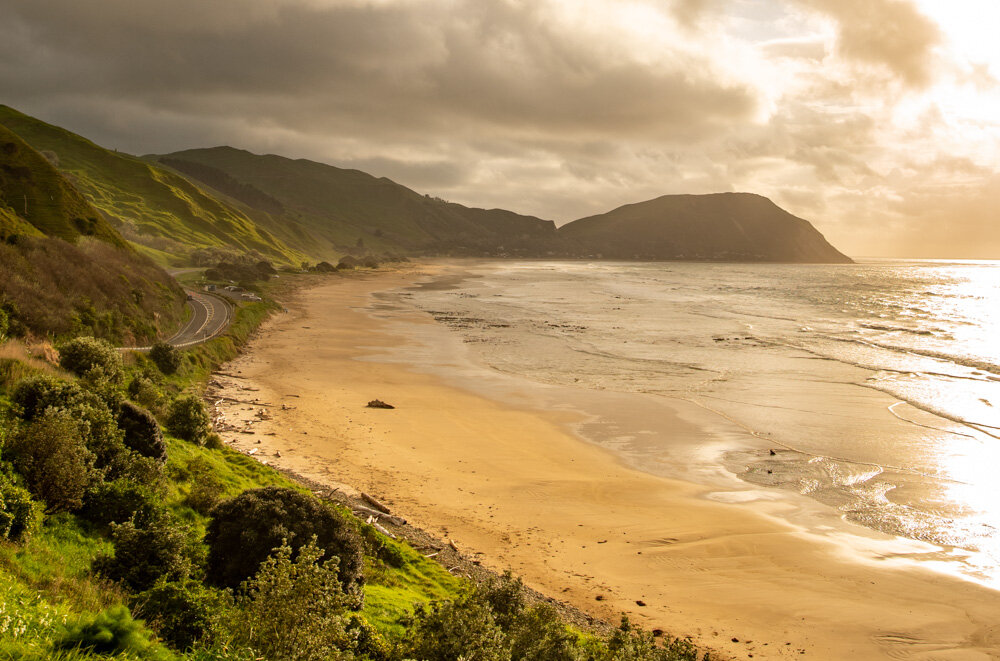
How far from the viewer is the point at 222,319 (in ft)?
133

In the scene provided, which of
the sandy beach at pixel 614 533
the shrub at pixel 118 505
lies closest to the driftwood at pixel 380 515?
the sandy beach at pixel 614 533

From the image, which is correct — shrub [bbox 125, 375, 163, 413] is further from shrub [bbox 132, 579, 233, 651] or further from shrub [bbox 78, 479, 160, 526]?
shrub [bbox 132, 579, 233, 651]

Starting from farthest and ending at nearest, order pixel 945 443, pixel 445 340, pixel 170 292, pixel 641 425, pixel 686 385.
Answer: pixel 445 340
pixel 170 292
pixel 686 385
pixel 641 425
pixel 945 443

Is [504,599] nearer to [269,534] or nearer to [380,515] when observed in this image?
[269,534]

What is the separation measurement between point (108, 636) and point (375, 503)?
396 inches

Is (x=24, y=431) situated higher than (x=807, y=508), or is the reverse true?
(x=24, y=431)

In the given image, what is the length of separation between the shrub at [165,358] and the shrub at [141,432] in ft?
38.3

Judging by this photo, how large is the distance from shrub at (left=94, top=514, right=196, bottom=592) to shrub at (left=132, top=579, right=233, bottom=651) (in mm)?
718

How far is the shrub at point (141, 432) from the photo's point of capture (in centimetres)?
1297

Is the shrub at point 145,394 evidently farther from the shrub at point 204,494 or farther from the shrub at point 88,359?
the shrub at point 204,494

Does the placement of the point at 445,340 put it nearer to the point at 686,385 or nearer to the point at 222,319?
the point at 222,319

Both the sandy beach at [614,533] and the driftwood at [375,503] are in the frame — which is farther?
the driftwood at [375,503]

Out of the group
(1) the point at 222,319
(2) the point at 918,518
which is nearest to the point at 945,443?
(2) the point at 918,518

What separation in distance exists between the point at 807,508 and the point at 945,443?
1046 centimetres
